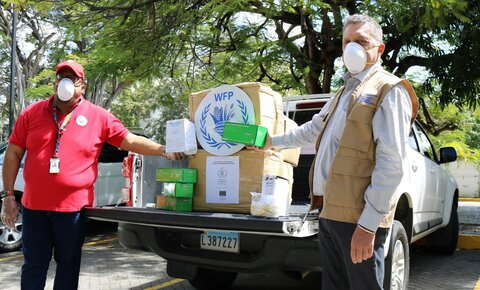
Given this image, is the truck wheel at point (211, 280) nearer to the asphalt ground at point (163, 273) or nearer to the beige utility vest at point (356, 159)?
the asphalt ground at point (163, 273)

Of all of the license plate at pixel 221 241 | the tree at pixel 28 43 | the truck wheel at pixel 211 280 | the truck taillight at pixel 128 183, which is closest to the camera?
the license plate at pixel 221 241

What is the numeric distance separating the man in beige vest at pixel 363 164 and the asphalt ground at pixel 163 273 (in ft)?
8.88

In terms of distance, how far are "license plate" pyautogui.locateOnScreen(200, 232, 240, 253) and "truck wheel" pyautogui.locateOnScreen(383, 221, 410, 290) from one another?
1057 millimetres

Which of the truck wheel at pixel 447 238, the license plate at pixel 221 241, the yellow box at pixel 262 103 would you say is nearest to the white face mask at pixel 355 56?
the yellow box at pixel 262 103

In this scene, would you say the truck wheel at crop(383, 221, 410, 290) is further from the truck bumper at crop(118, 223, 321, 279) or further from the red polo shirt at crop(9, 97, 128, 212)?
the red polo shirt at crop(9, 97, 128, 212)

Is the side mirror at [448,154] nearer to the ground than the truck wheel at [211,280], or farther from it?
farther from it

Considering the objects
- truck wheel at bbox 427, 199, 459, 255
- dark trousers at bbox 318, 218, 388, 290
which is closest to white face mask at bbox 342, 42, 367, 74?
dark trousers at bbox 318, 218, 388, 290

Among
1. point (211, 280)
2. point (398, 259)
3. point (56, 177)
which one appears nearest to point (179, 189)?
point (56, 177)

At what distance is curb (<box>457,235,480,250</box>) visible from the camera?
736cm

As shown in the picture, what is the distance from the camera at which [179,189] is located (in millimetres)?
3756

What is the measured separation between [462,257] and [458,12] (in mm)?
3180

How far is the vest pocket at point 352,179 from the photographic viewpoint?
2.43m

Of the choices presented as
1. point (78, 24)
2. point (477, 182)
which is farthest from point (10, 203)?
point (477, 182)

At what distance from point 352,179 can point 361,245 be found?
31 cm
